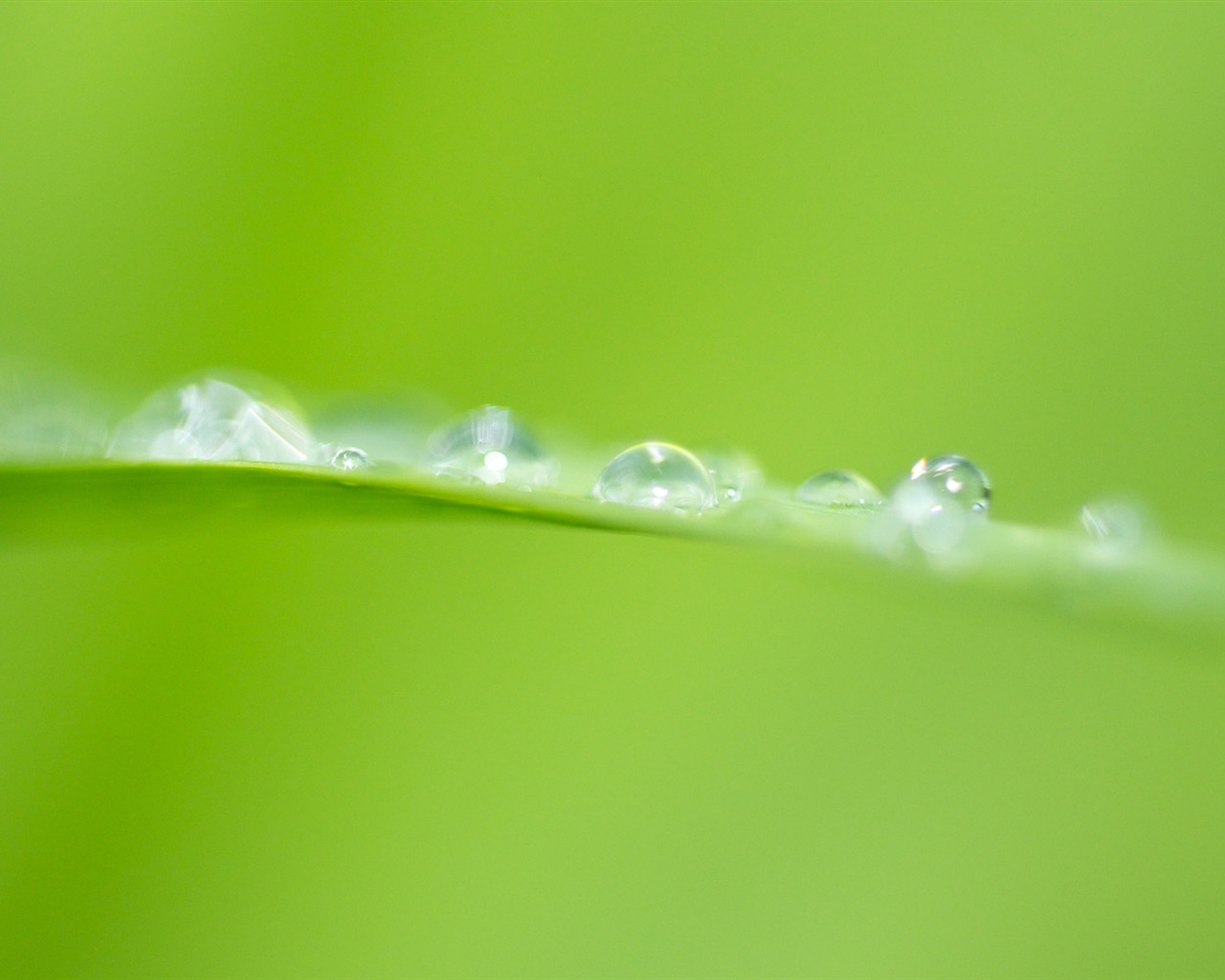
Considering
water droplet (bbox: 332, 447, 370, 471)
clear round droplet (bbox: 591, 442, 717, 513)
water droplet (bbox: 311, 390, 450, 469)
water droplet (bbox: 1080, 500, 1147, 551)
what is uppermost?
water droplet (bbox: 311, 390, 450, 469)

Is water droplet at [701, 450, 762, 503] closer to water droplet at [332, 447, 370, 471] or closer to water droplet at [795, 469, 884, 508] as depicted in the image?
water droplet at [795, 469, 884, 508]

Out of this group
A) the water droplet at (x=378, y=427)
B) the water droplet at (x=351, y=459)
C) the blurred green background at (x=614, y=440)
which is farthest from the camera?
the blurred green background at (x=614, y=440)

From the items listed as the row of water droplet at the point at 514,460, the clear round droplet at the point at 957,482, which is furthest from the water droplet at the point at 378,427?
the clear round droplet at the point at 957,482

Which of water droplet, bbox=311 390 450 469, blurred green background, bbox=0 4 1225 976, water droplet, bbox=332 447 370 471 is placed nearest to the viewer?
water droplet, bbox=332 447 370 471

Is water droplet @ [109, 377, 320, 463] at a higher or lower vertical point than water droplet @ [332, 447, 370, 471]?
higher

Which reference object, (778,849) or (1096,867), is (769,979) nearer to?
(778,849)

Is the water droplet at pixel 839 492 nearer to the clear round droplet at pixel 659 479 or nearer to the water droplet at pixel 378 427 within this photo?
the clear round droplet at pixel 659 479

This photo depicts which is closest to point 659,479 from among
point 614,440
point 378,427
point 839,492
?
point 839,492

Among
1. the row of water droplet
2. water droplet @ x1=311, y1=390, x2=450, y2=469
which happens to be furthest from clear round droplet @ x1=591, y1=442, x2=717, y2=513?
water droplet @ x1=311, y1=390, x2=450, y2=469
